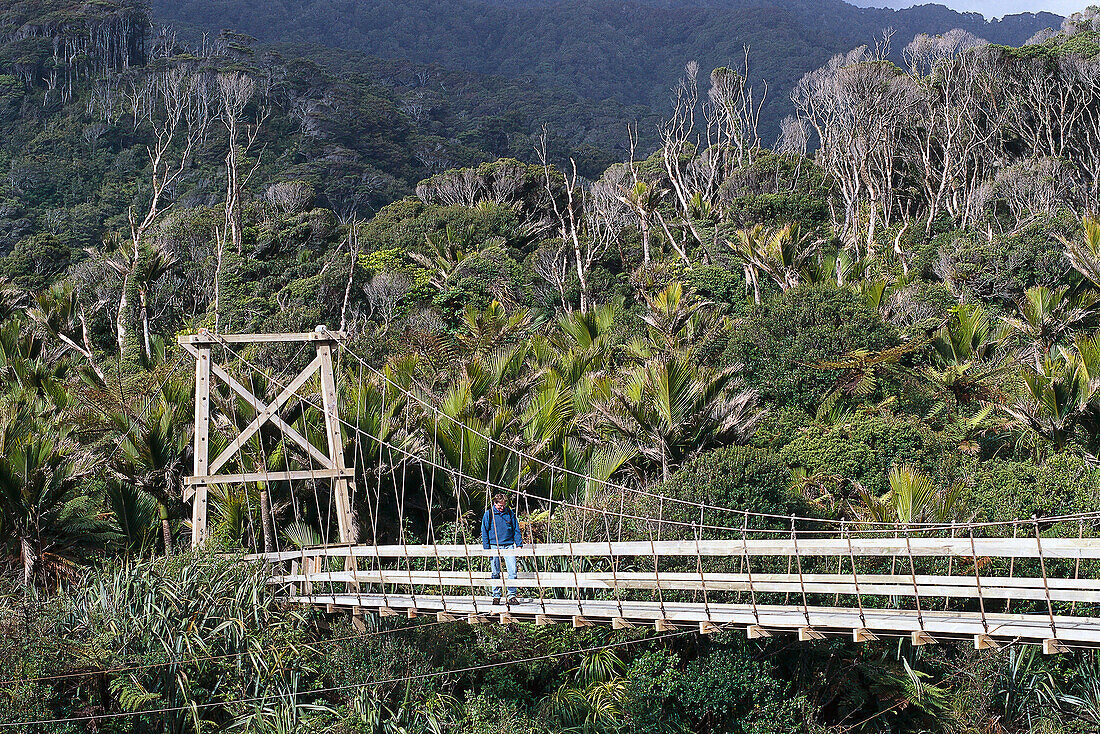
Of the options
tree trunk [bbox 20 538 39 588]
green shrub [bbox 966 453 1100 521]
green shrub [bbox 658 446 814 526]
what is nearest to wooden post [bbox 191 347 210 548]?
tree trunk [bbox 20 538 39 588]

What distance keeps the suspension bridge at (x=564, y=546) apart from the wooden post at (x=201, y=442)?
0.02m

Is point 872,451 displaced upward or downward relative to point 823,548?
downward

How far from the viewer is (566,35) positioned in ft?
440


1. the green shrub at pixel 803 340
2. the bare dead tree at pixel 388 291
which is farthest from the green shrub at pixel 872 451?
the bare dead tree at pixel 388 291

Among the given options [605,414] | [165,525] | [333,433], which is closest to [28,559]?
[165,525]

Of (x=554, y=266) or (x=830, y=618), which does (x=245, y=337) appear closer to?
(x=830, y=618)

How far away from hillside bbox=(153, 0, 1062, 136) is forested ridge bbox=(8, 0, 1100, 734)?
285 ft

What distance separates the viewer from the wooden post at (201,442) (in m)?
10.7

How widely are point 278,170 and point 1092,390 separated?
4742 centimetres

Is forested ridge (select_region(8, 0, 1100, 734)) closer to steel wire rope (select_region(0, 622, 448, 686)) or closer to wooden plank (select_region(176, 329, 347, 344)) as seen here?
steel wire rope (select_region(0, 622, 448, 686))

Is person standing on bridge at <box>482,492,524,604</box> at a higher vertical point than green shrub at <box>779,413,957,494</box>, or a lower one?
higher

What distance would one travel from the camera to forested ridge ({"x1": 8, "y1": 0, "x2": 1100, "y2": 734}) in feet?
33.6

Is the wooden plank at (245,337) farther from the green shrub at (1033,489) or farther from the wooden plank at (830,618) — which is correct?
the green shrub at (1033,489)

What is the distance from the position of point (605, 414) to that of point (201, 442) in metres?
4.68
